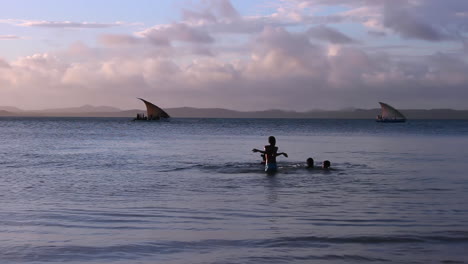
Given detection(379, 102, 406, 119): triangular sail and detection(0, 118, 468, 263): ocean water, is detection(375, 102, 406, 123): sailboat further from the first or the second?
detection(0, 118, 468, 263): ocean water

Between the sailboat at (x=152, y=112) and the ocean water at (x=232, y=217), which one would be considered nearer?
the ocean water at (x=232, y=217)

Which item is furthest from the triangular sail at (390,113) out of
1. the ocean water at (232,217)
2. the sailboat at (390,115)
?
the ocean water at (232,217)

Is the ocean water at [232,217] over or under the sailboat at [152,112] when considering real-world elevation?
under

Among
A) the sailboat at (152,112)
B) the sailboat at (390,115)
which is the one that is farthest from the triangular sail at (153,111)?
the sailboat at (390,115)

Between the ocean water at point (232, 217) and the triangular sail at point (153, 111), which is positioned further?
the triangular sail at point (153, 111)

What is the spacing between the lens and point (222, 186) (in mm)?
19484

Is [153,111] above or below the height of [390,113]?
below

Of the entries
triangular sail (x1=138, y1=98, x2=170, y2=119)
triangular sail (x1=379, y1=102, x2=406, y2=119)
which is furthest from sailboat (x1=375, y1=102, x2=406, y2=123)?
triangular sail (x1=138, y1=98, x2=170, y2=119)

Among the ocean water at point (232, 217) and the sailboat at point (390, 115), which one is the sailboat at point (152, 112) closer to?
the sailboat at point (390, 115)

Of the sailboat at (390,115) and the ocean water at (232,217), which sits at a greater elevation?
the sailboat at (390,115)

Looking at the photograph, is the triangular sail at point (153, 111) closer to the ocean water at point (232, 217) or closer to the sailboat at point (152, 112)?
the sailboat at point (152, 112)

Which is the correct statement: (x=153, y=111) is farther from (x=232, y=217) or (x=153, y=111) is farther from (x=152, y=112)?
(x=232, y=217)

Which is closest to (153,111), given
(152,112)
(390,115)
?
(152,112)

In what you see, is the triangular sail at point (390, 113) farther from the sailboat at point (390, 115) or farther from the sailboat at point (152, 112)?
the sailboat at point (152, 112)
